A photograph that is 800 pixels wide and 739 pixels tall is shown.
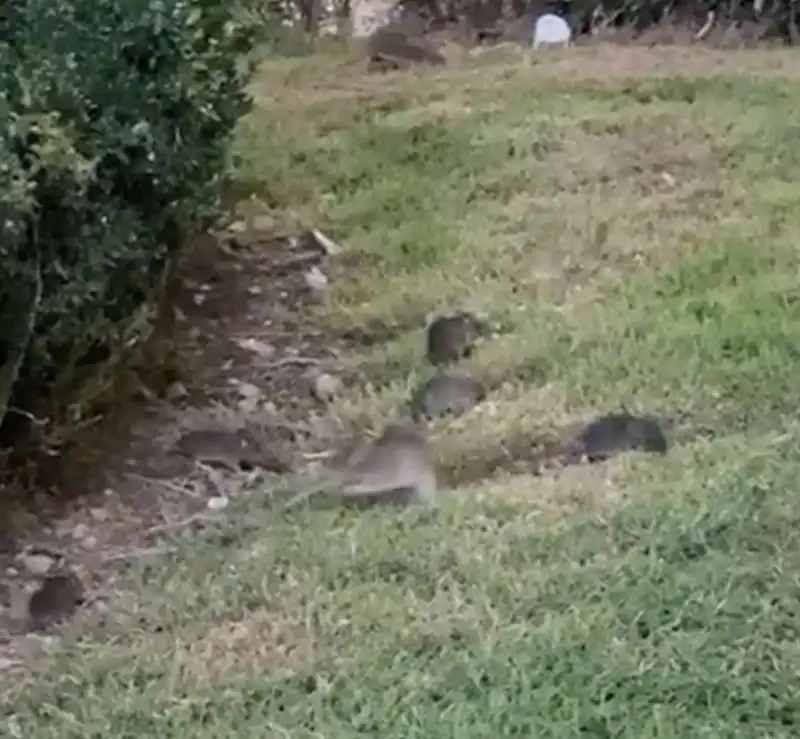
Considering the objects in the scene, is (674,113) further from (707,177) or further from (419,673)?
(419,673)

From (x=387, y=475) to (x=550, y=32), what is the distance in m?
4.23

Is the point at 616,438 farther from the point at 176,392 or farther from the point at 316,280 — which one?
the point at 316,280

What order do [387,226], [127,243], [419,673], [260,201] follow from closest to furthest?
1. [419,673]
2. [127,243]
3. [387,226]
4. [260,201]

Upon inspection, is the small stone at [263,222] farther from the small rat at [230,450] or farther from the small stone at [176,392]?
the small rat at [230,450]

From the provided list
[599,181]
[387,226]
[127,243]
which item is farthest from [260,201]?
[127,243]

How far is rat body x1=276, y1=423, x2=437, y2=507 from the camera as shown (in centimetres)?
297

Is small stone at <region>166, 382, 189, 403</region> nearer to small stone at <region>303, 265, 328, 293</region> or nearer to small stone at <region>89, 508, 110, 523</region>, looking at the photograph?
small stone at <region>89, 508, 110, 523</region>

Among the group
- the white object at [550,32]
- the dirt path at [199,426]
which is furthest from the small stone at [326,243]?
the white object at [550,32]

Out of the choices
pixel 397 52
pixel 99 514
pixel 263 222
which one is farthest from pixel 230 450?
pixel 397 52

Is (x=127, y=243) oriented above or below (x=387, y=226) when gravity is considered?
above

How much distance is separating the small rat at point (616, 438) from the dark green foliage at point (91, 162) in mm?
929

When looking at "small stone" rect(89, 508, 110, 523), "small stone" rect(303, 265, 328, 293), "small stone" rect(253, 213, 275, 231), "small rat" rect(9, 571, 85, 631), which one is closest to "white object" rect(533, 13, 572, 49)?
"small stone" rect(253, 213, 275, 231)

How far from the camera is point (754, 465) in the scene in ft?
9.47

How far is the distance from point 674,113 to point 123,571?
3.18m
